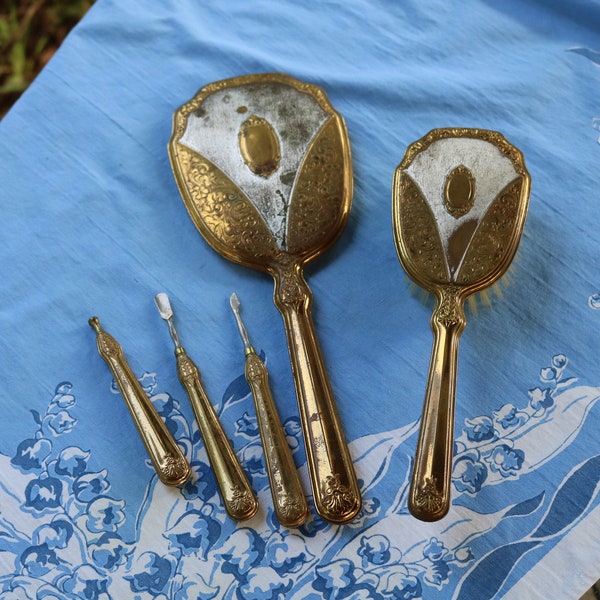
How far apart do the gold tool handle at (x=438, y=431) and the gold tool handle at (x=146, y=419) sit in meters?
0.19

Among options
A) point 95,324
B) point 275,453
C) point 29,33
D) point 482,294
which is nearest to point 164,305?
point 95,324

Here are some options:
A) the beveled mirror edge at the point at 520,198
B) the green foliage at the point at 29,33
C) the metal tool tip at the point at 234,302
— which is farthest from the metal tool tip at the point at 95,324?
the green foliage at the point at 29,33

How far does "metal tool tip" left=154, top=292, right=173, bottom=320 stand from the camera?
0.72 metres

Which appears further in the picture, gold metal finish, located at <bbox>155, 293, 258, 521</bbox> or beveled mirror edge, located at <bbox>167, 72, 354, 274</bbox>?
beveled mirror edge, located at <bbox>167, 72, 354, 274</bbox>

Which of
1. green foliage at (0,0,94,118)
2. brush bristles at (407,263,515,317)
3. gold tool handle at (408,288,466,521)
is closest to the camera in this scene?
gold tool handle at (408,288,466,521)

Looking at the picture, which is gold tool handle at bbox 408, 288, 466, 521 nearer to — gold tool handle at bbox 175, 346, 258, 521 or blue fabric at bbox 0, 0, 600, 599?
blue fabric at bbox 0, 0, 600, 599

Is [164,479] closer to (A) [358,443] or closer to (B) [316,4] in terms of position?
(A) [358,443]

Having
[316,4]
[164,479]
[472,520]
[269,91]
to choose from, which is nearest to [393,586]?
[472,520]

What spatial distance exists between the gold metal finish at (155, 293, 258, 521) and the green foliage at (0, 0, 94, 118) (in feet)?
2.76

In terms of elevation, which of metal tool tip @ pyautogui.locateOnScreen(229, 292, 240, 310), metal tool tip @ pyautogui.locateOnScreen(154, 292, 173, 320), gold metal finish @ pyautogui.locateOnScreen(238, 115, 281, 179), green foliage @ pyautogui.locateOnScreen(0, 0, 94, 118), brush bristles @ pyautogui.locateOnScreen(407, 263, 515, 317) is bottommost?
green foliage @ pyautogui.locateOnScreen(0, 0, 94, 118)

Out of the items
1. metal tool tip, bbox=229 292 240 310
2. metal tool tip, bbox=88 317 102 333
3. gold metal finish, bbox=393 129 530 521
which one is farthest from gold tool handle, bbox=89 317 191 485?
gold metal finish, bbox=393 129 530 521

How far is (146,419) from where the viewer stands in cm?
66

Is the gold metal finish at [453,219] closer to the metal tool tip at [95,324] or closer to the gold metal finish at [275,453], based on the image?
the gold metal finish at [275,453]

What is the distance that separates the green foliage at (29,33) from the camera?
1.35 metres
